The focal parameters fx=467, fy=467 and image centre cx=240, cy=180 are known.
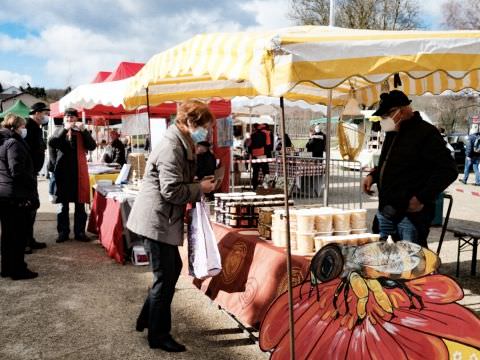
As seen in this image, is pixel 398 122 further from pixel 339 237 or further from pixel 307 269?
pixel 307 269

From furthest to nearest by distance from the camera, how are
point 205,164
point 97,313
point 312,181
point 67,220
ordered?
1. point 312,181
2. point 205,164
3. point 67,220
4. point 97,313

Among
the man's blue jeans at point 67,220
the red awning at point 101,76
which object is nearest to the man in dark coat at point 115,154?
the red awning at point 101,76

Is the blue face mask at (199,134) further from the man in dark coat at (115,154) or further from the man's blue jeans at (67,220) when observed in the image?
the man in dark coat at (115,154)

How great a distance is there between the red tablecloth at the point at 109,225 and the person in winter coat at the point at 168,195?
101 inches

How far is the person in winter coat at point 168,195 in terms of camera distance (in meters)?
3.03

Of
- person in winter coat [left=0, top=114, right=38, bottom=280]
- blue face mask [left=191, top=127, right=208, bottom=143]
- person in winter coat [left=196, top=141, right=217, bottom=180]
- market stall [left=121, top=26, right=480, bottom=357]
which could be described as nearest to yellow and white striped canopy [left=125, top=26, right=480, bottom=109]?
market stall [left=121, top=26, right=480, bottom=357]

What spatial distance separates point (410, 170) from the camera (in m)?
3.26

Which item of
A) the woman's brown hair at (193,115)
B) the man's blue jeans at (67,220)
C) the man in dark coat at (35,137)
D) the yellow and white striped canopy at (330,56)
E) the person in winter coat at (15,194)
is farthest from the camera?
the man's blue jeans at (67,220)

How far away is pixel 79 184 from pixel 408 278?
5.03 m

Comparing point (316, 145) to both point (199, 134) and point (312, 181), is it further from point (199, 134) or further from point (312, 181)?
point (199, 134)

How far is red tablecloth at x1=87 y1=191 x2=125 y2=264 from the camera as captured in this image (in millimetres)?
5715

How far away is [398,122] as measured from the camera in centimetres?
333

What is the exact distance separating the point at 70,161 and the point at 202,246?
3813 millimetres

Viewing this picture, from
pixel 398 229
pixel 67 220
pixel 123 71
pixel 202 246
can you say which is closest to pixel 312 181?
pixel 123 71
